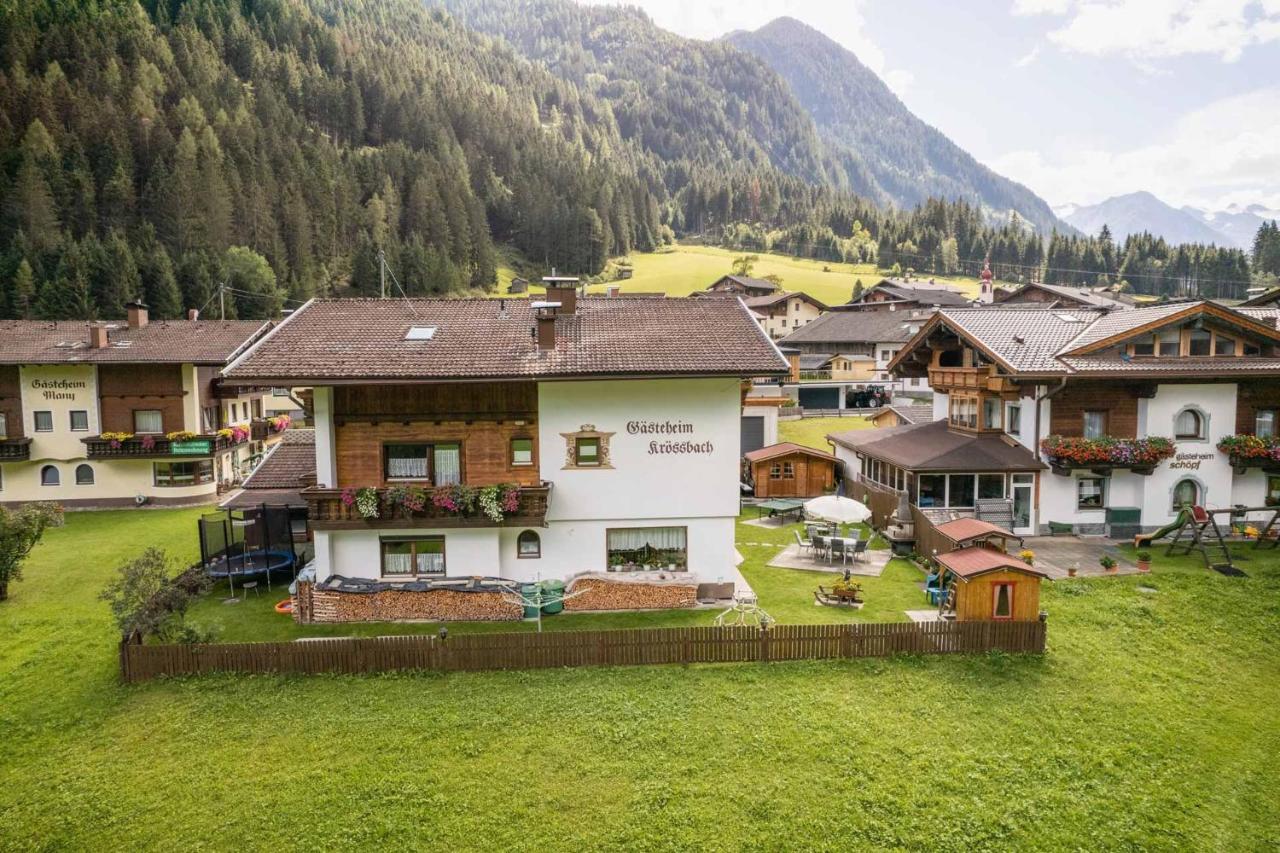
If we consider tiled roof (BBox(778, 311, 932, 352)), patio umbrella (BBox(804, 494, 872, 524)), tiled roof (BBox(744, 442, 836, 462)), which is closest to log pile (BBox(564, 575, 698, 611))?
patio umbrella (BBox(804, 494, 872, 524))

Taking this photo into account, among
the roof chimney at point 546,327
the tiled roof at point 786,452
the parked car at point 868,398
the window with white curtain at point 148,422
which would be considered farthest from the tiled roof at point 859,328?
the window with white curtain at point 148,422

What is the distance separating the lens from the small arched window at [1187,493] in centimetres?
2700

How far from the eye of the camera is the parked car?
203 feet

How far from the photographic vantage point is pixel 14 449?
35.6m

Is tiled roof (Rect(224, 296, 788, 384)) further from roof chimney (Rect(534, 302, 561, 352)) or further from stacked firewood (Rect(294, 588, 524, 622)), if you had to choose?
stacked firewood (Rect(294, 588, 524, 622))

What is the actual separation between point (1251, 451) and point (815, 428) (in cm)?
2765

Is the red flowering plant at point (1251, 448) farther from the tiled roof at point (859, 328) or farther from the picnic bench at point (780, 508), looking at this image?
the tiled roof at point (859, 328)

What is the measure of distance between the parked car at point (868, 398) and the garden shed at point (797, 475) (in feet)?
93.6

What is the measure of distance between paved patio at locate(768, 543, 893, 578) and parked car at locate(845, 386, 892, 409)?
124ft

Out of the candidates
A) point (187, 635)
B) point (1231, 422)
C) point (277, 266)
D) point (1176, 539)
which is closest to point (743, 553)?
point (1176, 539)

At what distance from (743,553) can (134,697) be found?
58.6 ft

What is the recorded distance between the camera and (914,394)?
209 ft

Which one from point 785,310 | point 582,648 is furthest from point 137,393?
point 785,310

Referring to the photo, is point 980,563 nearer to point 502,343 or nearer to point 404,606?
point 502,343
